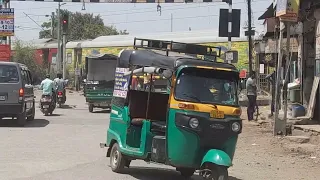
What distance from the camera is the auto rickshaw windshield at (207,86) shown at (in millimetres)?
7910

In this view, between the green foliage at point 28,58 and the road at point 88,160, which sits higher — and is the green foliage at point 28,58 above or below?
above

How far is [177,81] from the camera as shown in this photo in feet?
26.0

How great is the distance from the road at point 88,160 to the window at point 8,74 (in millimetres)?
1604

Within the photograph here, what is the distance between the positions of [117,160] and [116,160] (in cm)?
9

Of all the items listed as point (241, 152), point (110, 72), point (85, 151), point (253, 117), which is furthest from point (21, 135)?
point (110, 72)

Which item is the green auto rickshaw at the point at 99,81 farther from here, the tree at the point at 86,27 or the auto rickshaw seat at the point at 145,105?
the tree at the point at 86,27

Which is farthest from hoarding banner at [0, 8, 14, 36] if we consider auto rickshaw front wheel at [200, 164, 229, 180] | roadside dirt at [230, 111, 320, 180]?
auto rickshaw front wheel at [200, 164, 229, 180]

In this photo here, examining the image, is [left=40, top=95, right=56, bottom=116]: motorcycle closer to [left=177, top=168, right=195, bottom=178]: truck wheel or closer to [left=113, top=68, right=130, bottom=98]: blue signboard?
[left=113, top=68, right=130, bottom=98]: blue signboard

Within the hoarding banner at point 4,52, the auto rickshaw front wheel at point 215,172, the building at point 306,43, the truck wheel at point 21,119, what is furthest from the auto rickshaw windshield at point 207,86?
the hoarding banner at point 4,52

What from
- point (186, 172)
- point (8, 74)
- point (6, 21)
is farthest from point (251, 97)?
point (6, 21)

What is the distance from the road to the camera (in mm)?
9016

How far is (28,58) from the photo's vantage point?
176ft

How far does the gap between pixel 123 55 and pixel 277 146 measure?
5454 mm

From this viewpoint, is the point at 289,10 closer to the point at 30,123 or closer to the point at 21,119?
the point at 21,119
